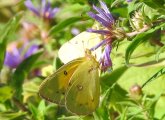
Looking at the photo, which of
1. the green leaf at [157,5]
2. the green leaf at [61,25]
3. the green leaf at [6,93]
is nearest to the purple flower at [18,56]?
the green leaf at [6,93]

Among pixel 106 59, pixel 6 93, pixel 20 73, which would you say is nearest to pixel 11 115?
pixel 6 93

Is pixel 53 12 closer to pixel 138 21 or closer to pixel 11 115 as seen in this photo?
pixel 11 115

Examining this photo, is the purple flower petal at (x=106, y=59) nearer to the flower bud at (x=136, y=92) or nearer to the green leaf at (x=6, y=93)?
the flower bud at (x=136, y=92)

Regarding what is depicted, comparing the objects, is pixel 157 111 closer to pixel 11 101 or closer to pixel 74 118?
pixel 74 118

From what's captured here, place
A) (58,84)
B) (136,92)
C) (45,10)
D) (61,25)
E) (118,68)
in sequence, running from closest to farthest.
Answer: (58,84), (136,92), (61,25), (118,68), (45,10)

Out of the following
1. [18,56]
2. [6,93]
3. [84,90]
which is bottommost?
[18,56]

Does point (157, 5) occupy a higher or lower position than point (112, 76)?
higher

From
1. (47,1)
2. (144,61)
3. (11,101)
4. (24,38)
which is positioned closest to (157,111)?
(144,61)
